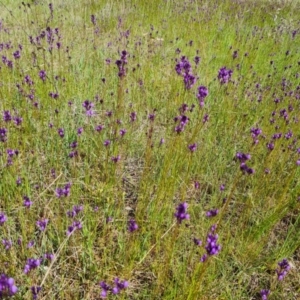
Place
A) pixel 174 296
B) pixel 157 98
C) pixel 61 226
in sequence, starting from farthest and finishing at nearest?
pixel 157 98, pixel 61 226, pixel 174 296

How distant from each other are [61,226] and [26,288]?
0.40 metres

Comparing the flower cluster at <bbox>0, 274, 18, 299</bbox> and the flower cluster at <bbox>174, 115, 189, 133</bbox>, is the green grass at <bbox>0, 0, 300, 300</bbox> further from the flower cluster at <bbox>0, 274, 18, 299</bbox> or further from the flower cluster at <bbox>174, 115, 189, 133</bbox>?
the flower cluster at <bbox>0, 274, 18, 299</bbox>

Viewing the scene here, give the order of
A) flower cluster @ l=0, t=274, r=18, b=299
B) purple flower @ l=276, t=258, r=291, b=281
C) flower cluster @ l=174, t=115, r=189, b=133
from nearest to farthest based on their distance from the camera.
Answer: flower cluster @ l=0, t=274, r=18, b=299, purple flower @ l=276, t=258, r=291, b=281, flower cluster @ l=174, t=115, r=189, b=133

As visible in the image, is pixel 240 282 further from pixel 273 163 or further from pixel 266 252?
pixel 273 163

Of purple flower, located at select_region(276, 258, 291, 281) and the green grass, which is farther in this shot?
the green grass

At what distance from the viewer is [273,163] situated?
108 inches

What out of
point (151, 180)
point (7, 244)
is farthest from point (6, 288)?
point (151, 180)

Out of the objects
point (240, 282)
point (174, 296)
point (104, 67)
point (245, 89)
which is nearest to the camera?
point (174, 296)

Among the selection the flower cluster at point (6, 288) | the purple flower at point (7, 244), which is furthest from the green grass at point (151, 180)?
the flower cluster at point (6, 288)

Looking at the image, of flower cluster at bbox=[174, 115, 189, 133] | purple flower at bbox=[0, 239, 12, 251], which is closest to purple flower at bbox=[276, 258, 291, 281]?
flower cluster at bbox=[174, 115, 189, 133]

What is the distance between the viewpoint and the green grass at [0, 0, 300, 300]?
71.1 inches

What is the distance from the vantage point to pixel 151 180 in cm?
250

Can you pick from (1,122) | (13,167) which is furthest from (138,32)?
(13,167)

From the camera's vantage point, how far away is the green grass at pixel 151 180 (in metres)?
1.81
